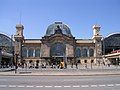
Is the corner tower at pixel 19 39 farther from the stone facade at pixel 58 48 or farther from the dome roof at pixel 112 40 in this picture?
the dome roof at pixel 112 40

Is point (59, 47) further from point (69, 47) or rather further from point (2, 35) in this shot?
point (2, 35)

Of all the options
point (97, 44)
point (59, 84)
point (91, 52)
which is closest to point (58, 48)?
point (91, 52)

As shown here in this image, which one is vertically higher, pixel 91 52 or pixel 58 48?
pixel 58 48

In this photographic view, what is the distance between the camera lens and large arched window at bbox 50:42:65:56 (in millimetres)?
131375

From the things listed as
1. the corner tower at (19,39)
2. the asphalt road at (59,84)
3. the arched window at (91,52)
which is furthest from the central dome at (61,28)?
the asphalt road at (59,84)

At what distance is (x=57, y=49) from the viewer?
5212 inches

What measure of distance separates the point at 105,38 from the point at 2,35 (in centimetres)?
5691

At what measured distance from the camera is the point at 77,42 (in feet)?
440

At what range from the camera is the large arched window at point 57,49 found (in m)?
131

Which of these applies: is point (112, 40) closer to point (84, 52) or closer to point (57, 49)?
point (84, 52)

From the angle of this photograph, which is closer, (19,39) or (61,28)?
(19,39)

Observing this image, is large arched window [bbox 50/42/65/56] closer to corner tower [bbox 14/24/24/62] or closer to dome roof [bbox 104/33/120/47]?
Result: corner tower [bbox 14/24/24/62]

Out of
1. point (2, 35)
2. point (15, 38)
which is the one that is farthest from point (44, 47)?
point (2, 35)

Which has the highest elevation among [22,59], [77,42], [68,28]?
[68,28]
